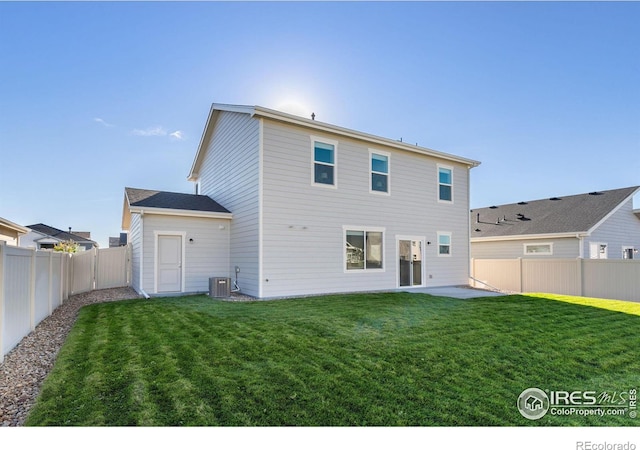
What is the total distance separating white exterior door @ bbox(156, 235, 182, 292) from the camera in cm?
1101

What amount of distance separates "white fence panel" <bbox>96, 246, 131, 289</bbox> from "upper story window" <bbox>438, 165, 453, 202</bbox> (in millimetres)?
12998

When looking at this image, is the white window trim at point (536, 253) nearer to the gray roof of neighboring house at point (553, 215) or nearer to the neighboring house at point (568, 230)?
the neighboring house at point (568, 230)

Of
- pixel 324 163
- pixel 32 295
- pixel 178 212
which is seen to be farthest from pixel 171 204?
pixel 32 295

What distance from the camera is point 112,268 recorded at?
13.7 meters

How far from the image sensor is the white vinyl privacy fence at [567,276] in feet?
38.8

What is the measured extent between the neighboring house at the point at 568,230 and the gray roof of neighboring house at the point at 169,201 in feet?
49.9

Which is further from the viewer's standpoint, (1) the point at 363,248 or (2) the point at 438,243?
(2) the point at 438,243

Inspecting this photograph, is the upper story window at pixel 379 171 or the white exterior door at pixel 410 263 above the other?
the upper story window at pixel 379 171

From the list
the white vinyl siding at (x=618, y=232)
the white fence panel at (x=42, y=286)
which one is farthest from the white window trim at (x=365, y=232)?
the white vinyl siding at (x=618, y=232)
